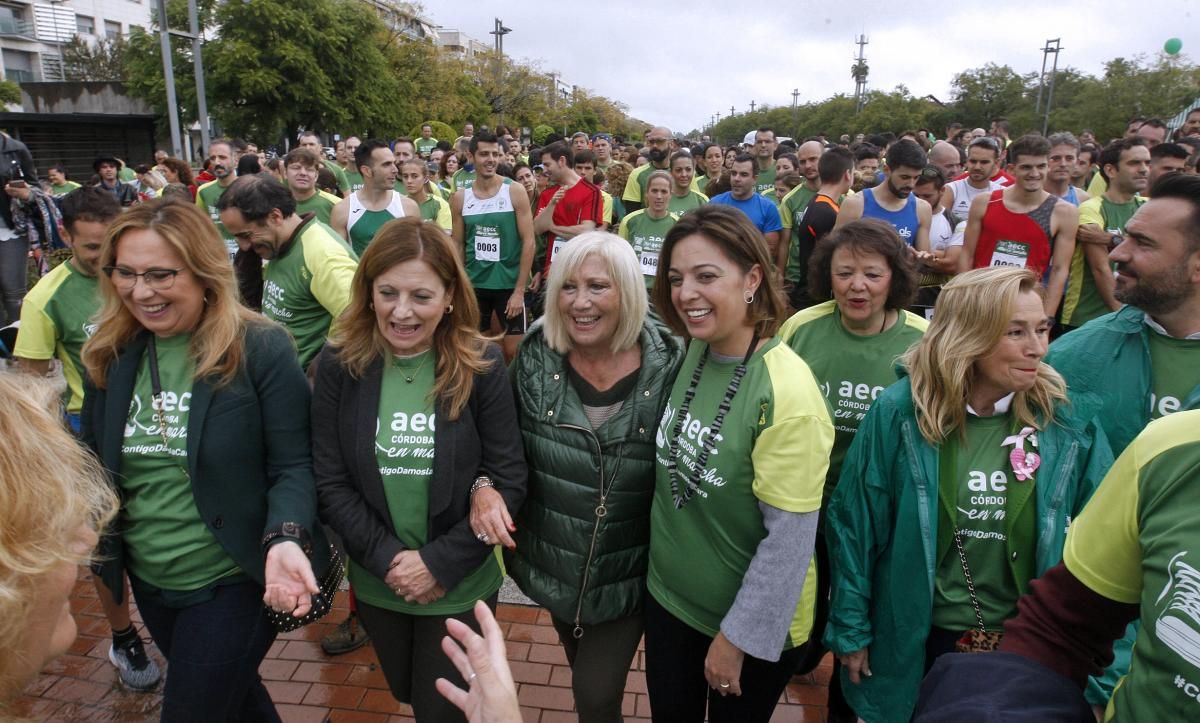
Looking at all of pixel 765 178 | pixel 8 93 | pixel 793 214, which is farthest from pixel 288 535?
pixel 8 93

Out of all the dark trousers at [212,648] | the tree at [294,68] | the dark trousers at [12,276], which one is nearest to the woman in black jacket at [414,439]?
the dark trousers at [212,648]

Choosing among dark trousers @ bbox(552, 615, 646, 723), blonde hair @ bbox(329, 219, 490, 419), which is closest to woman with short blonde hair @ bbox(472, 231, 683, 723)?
dark trousers @ bbox(552, 615, 646, 723)

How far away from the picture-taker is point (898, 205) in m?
5.38

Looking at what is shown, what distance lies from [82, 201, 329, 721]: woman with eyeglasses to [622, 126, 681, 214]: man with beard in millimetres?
7273

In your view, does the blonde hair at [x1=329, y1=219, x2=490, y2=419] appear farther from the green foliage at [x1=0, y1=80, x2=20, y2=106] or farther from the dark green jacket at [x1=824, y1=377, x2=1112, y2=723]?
the green foliage at [x1=0, y1=80, x2=20, y2=106]

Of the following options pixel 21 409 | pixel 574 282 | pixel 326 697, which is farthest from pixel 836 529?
pixel 326 697

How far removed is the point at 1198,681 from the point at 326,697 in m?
3.14

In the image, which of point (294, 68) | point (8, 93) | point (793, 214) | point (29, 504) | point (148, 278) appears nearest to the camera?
point (29, 504)

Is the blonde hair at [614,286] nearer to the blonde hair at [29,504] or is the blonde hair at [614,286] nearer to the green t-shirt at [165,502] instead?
the green t-shirt at [165,502]

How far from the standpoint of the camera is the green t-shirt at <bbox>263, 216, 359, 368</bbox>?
11.8 feet

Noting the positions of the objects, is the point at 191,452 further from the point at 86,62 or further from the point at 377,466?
the point at 86,62

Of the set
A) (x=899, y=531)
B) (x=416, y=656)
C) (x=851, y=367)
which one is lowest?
(x=416, y=656)

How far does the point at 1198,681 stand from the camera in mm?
1111

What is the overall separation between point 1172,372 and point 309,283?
3658 mm
